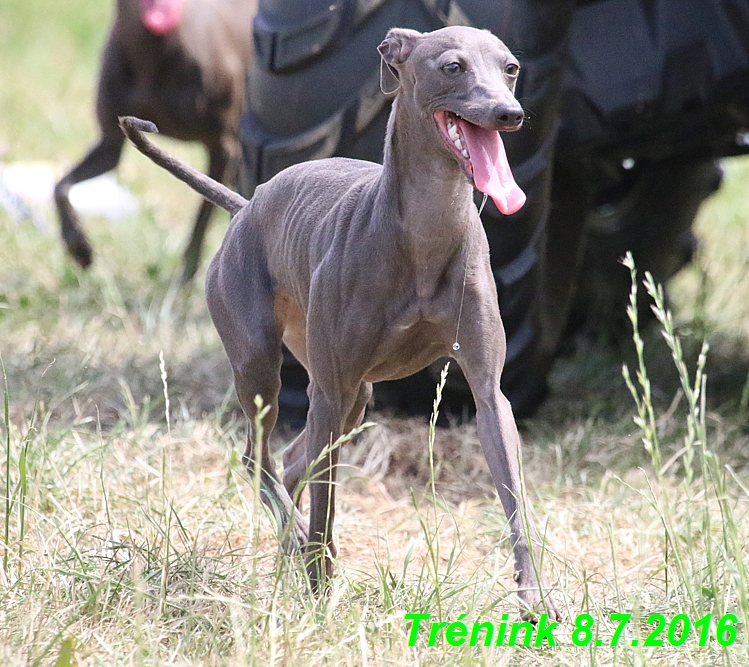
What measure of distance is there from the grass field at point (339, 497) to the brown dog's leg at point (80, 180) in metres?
0.12

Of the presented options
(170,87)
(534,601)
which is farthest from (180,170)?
(170,87)

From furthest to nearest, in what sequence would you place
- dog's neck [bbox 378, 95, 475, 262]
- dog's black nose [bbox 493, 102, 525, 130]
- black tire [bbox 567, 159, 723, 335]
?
1. black tire [bbox 567, 159, 723, 335]
2. dog's neck [bbox 378, 95, 475, 262]
3. dog's black nose [bbox 493, 102, 525, 130]

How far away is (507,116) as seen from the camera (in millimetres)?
1895

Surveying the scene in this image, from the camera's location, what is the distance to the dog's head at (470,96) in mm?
1941

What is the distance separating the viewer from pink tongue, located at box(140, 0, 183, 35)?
16.9ft

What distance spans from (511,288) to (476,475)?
605 millimetres

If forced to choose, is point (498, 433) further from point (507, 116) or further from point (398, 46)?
point (398, 46)

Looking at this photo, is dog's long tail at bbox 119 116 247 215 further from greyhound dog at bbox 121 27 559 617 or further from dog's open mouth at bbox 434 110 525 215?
dog's open mouth at bbox 434 110 525 215

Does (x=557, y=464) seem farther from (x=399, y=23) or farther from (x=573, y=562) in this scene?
(x=399, y=23)

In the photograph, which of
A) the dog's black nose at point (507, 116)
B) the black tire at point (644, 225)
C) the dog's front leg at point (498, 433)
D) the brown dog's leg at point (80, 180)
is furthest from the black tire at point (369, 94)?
the brown dog's leg at point (80, 180)

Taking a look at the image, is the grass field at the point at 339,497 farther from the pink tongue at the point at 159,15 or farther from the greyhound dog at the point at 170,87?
the pink tongue at the point at 159,15

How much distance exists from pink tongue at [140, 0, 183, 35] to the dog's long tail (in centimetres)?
258

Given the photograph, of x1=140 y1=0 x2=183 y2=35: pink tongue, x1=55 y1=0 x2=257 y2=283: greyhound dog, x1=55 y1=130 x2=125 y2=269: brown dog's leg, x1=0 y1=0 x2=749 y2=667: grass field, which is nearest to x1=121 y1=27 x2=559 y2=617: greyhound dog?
x1=0 y1=0 x2=749 y2=667: grass field

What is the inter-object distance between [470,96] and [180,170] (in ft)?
3.14
